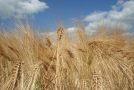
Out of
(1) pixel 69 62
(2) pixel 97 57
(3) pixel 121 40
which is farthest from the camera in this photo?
A: (3) pixel 121 40

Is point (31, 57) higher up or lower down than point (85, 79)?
higher up

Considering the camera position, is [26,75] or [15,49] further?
[15,49]

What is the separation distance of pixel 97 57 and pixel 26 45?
1.29 meters

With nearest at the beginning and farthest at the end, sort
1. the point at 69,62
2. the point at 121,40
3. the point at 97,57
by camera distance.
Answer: the point at 69,62
the point at 97,57
the point at 121,40

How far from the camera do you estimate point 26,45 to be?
4613 millimetres

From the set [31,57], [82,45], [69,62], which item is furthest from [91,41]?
[31,57]

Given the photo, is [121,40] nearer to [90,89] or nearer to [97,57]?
[97,57]

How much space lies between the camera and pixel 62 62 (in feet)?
14.7

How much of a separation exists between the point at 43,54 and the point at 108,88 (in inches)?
48.3

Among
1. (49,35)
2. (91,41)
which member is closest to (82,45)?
(91,41)

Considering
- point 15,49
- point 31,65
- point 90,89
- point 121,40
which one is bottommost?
point 90,89

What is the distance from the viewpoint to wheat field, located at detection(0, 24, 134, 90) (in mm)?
4297

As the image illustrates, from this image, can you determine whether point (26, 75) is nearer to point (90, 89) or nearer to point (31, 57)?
point (31, 57)

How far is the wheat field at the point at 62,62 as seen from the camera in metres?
4.30
